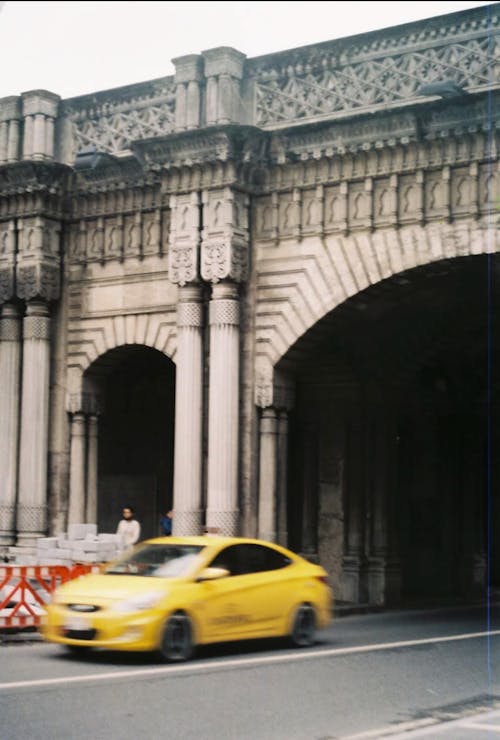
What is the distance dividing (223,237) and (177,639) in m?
8.92

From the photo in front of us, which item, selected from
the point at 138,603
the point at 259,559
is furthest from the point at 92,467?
the point at 138,603

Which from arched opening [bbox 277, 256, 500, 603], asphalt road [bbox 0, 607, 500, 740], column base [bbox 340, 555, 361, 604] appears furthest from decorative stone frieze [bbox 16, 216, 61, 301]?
asphalt road [bbox 0, 607, 500, 740]

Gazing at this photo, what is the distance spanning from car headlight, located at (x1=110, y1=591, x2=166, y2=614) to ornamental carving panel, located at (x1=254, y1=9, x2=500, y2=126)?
30.9 feet

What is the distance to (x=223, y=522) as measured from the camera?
803 inches

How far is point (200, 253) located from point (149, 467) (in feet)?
20.2

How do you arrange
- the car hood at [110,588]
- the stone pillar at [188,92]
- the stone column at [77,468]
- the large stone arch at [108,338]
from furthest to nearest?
the stone column at [77,468]
the large stone arch at [108,338]
the stone pillar at [188,92]
the car hood at [110,588]

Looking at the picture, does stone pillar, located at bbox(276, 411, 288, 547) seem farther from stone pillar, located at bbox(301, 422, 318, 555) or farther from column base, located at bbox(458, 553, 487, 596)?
column base, located at bbox(458, 553, 487, 596)

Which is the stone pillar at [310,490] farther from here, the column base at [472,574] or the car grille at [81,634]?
the car grille at [81,634]

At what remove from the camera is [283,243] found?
827 inches

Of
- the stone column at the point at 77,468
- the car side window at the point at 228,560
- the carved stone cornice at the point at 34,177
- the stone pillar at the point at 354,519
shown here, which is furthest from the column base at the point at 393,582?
the car side window at the point at 228,560

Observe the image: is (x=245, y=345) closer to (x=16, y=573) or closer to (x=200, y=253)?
(x=200, y=253)

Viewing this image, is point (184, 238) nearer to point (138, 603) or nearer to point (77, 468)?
point (77, 468)

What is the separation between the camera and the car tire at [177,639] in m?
13.3

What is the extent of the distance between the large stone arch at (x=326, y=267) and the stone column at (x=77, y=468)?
406 centimetres
